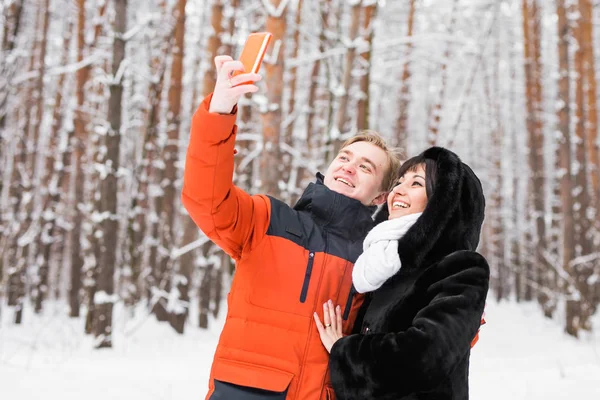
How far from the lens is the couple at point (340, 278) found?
1.89 m

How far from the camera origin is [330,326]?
218 centimetres

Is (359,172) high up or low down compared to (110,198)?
up

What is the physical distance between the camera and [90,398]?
454cm

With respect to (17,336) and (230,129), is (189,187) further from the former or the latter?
(17,336)

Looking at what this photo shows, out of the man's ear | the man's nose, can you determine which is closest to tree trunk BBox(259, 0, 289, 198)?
the man's ear

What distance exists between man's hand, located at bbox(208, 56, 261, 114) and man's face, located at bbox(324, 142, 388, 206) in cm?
71

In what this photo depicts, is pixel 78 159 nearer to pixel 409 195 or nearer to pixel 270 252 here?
pixel 270 252

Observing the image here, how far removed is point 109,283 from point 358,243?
628 centimetres

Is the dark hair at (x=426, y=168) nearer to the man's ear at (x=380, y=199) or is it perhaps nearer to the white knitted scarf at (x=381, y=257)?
the white knitted scarf at (x=381, y=257)

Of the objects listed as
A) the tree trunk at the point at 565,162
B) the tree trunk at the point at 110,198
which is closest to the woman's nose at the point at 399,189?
the tree trunk at the point at 110,198

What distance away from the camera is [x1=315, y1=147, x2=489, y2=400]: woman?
184 centimetres

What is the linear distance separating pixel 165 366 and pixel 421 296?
5414 millimetres

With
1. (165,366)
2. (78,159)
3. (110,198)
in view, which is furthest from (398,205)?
(78,159)

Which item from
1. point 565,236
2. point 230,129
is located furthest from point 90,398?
point 565,236
